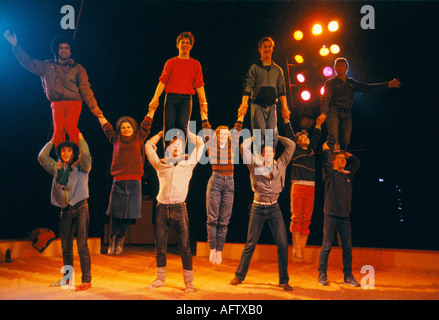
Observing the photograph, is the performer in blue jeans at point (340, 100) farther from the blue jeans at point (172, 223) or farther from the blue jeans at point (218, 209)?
the blue jeans at point (172, 223)

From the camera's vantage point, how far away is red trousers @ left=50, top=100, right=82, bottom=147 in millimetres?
5859

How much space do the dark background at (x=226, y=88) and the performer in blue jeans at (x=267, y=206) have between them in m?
1.90

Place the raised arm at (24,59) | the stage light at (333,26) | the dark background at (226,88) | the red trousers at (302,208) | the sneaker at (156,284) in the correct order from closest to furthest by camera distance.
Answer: the sneaker at (156,284) < the raised arm at (24,59) < the red trousers at (302,208) < the stage light at (333,26) < the dark background at (226,88)

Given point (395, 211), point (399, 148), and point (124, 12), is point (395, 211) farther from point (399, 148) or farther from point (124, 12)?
point (124, 12)

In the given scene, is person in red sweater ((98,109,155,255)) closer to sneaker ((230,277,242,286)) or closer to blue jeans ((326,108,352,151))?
sneaker ((230,277,242,286))

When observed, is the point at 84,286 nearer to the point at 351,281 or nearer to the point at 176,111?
the point at 176,111

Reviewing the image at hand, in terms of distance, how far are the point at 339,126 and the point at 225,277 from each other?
303cm

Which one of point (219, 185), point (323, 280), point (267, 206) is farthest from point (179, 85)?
point (323, 280)

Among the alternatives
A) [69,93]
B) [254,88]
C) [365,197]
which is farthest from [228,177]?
[365,197]

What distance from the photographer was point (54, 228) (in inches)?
306

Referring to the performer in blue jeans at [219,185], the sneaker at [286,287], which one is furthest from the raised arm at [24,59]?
the sneaker at [286,287]

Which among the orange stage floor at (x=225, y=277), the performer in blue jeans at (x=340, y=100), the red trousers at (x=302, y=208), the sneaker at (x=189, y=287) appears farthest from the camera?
the red trousers at (x=302, y=208)

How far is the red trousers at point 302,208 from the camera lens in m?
6.74
